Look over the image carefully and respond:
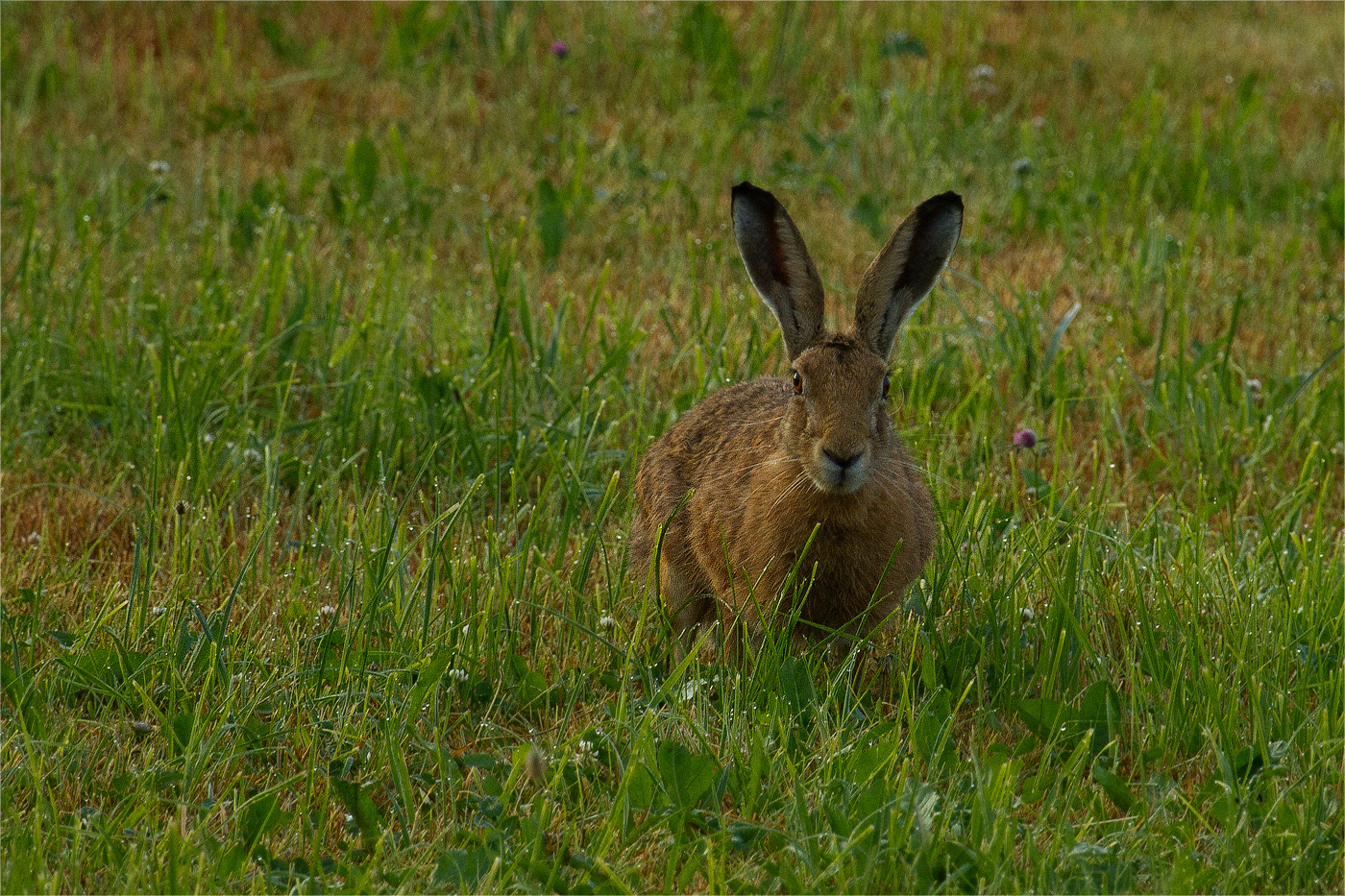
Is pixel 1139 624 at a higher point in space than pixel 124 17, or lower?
lower

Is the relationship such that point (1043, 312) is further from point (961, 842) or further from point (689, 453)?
point (961, 842)

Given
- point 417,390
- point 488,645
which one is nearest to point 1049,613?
point 488,645

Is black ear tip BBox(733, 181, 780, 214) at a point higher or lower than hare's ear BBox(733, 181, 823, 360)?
higher

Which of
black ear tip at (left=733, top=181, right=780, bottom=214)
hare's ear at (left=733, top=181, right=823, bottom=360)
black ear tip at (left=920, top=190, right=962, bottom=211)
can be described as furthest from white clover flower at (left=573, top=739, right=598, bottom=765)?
black ear tip at (left=920, top=190, right=962, bottom=211)

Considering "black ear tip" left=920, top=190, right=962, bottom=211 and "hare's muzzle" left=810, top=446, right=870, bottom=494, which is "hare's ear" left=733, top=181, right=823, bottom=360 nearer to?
"black ear tip" left=920, top=190, right=962, bottom=211

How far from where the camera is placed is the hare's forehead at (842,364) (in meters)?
3.36

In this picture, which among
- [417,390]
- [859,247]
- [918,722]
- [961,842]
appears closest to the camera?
[961,842]

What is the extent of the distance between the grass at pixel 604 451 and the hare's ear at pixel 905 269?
68 centimetres

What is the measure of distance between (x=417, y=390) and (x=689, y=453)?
1121mm

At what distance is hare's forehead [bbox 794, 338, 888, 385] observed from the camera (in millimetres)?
3361

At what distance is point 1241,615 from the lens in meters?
3.53

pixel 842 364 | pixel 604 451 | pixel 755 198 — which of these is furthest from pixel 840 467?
pixel 604 451

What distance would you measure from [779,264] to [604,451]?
1.16m

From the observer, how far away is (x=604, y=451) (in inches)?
181
